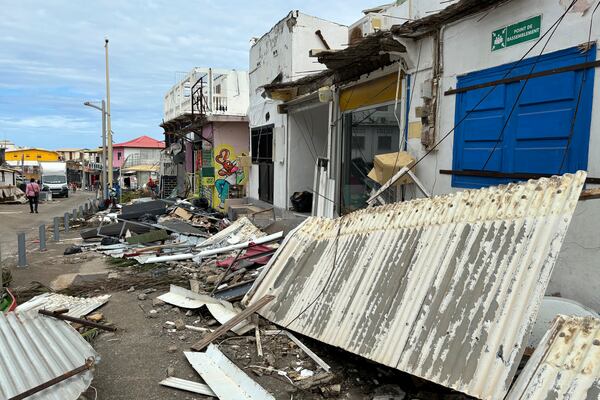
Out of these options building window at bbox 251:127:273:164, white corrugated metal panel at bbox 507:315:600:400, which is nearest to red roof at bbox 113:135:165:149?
building window at bbox 251:127:273:164

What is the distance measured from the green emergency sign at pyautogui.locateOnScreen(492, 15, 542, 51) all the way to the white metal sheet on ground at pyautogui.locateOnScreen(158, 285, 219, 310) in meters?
5.28

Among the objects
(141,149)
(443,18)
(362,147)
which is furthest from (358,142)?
(141,149)

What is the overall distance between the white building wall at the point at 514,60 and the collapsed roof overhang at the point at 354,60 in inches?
27.3

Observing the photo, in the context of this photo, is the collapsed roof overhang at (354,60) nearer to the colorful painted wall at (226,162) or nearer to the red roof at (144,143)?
the colorful painted wall at (226,162)

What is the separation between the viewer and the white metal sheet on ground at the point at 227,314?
5.48 m

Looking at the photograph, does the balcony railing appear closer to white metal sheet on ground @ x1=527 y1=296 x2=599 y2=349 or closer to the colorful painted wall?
the colorful painted wall

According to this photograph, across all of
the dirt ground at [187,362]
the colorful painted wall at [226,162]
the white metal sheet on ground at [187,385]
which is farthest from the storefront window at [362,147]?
the colorful painted wall at [226,162]

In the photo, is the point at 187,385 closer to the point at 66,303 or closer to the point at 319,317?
the point at 319,317

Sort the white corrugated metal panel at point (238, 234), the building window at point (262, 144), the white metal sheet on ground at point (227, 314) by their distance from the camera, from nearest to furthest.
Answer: the white metal sheet on ground at point (227, 314), the white corrugated metal panel at point (238, 234), the building window at point (262, 144)

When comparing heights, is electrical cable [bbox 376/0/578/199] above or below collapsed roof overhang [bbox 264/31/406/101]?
below

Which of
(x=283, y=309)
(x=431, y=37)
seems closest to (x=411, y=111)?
(x=431, y=37)

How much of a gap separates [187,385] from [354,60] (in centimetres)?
653

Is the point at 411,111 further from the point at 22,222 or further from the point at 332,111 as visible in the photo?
the point at 22,222

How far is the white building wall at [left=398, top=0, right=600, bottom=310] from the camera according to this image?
4.71 m
